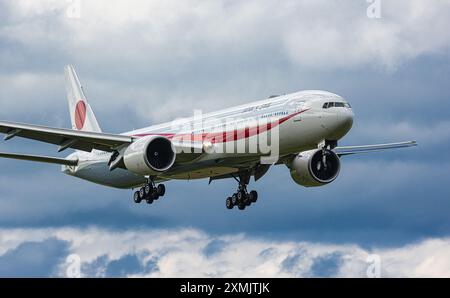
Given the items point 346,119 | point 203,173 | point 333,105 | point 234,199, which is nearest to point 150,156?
point 203,173

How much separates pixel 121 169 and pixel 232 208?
26.0 ft

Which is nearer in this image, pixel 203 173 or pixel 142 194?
pixel 203 173

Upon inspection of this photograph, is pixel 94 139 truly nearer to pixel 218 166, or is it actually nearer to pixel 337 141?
pixel 218 166

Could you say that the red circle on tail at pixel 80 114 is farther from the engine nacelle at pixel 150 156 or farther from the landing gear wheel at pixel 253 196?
the engine nacelle at pixel 150 156

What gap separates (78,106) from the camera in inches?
3652

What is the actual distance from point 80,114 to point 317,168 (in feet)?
83.2

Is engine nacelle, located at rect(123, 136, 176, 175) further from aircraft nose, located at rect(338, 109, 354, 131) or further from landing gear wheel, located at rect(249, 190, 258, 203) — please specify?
aircraft nose, located at rect(338, 109, 354, 131)

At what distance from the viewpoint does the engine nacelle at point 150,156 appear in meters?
70.8

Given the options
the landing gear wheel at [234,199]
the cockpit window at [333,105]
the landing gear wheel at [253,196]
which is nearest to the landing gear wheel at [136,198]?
the landing gear wheel at [234,199]

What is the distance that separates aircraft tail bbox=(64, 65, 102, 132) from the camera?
90.1m

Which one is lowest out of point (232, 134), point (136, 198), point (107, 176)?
point (136, 198)

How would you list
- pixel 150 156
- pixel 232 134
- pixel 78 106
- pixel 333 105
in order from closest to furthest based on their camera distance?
pixel 333 105
pixel 232 134
pixel 150 156
pixel 78 106

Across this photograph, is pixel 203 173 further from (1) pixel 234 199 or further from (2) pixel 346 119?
(2) pixel 346 119
